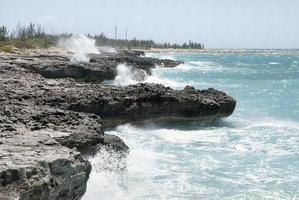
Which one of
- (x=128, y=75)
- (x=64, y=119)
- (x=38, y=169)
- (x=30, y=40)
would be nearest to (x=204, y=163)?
(x=64, y=119)

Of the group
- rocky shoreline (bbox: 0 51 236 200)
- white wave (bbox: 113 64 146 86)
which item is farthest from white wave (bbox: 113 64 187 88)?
rocky shoreline (bbox: 0 51 236 200)

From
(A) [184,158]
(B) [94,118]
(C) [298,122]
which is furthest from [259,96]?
(B) [94,118]

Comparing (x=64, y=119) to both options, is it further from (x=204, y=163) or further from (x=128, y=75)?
(x=128, y=75)

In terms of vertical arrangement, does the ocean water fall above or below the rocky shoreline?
below

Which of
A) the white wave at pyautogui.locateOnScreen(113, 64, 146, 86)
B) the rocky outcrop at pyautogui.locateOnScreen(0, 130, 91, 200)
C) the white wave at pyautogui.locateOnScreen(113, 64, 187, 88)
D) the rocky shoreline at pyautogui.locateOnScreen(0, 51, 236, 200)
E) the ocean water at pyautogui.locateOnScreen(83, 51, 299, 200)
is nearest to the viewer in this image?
the rocky outcrop at pyautogui.locateOnScreen(0, 130, 91, 200)

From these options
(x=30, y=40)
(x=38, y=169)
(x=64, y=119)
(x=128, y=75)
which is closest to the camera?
(x=38, y=169)

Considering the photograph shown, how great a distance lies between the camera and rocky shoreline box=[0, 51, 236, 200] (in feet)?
23.5

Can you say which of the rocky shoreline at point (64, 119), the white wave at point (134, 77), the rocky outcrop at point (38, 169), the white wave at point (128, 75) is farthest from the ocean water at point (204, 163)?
the white wave at point (134, 77)

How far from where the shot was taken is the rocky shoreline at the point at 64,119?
7.18m

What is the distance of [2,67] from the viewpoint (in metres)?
24.8

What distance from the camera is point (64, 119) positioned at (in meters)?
11.9

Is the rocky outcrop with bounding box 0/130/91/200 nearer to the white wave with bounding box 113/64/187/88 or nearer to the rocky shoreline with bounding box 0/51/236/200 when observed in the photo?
the rocky shoreline with bounding box 0/51/236/200

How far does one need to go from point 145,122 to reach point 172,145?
282cm

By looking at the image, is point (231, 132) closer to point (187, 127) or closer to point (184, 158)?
point (187, 127)
